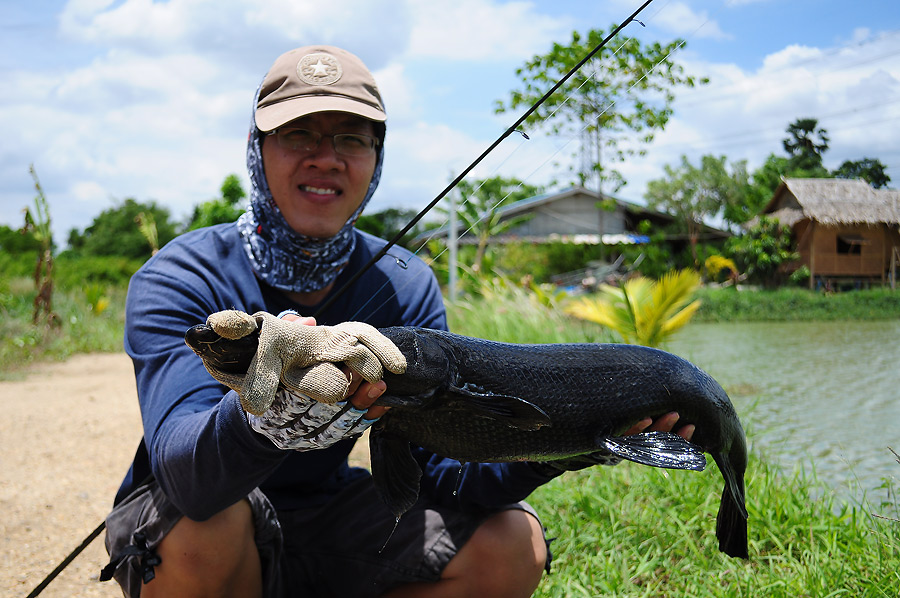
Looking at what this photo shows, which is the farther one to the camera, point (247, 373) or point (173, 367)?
point (173, 367)

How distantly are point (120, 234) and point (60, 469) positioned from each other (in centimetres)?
3827

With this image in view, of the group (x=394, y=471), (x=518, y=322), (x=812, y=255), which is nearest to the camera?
(x=394, y=471)

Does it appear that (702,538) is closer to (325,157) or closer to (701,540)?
(701,540)

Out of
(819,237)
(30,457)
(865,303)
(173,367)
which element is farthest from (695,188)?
(173,367)

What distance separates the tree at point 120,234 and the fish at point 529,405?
3916 centimetres

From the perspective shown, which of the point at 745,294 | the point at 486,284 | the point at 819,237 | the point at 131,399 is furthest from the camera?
the point at 486,284

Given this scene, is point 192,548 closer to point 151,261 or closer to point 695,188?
point 151,261

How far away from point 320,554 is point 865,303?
523 cm

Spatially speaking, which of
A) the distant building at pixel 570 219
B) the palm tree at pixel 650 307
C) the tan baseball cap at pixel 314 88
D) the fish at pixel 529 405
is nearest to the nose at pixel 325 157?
the tan baseball cap at pixel 314 88

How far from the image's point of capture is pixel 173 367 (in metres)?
1.90

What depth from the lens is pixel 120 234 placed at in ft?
128

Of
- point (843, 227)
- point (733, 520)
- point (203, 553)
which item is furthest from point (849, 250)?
point (203, 553)

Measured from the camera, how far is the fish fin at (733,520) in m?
2.23

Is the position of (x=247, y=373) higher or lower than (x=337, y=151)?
lower
